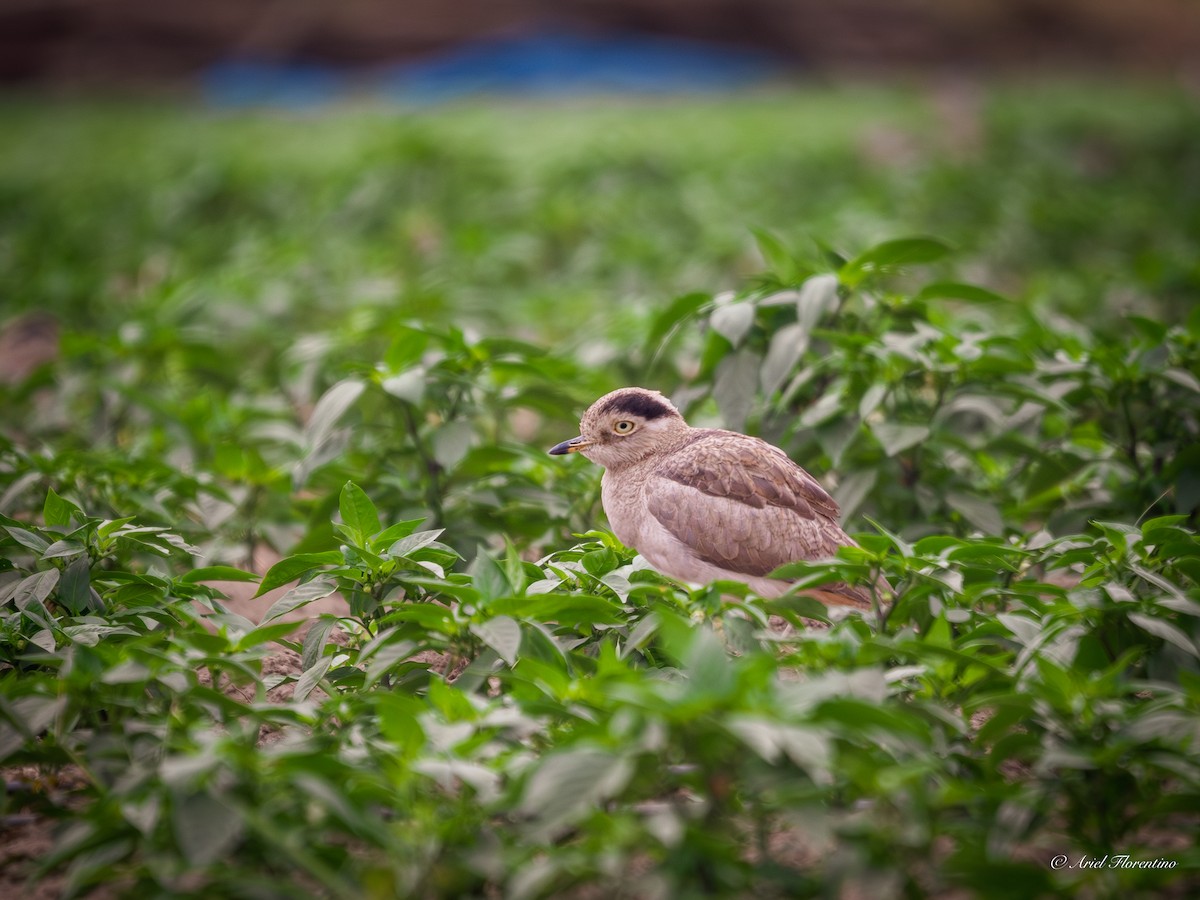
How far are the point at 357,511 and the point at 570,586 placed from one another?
21.9 inches

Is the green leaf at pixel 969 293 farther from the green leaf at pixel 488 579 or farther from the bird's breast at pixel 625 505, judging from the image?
the green leaf at pixel 488 579

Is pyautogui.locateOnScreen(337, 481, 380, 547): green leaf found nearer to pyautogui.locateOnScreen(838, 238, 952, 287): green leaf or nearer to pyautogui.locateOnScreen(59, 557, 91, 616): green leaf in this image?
pyautogui.locateOnScreen(59, 557, 91, 616): green leaf

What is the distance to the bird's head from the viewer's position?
3322 millimetres

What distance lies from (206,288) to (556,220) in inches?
98.1

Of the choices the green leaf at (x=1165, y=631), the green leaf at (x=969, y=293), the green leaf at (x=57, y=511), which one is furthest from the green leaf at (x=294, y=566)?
the green leaf at (x=969, y=293)

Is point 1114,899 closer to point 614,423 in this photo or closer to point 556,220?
point 614,423

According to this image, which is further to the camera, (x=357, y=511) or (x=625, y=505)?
(x=625, y=505)

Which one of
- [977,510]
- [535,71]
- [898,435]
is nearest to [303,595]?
[898,435]

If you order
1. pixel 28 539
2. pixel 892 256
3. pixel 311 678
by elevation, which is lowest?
pixel 311 678

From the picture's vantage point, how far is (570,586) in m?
2.64

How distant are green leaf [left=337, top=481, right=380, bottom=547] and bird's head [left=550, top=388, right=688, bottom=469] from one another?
766mm

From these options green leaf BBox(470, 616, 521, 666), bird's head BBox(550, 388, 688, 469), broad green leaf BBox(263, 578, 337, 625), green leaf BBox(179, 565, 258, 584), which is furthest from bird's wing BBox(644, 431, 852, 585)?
green leaf BBox(179, 565, 258, 584)

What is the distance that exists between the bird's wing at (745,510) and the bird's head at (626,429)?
20 cm

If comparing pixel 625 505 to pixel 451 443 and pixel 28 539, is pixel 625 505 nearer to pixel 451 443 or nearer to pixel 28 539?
pixel 451 443
